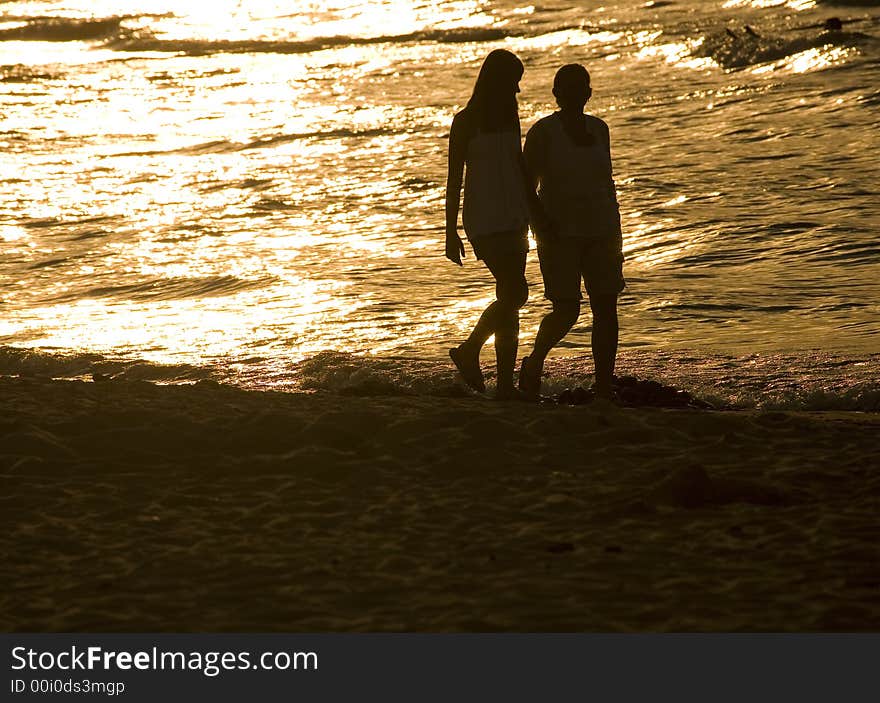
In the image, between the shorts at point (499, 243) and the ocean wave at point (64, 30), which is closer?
the shorts at point (499, 243)

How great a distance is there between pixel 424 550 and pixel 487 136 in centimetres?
237

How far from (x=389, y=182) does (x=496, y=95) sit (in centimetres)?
1123

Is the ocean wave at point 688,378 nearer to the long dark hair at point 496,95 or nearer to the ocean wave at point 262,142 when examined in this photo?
the long dark hair at point 496,95

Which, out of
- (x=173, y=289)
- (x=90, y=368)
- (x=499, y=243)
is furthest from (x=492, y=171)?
(x=173, y=289)

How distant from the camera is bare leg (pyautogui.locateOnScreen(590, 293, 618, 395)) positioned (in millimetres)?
6785

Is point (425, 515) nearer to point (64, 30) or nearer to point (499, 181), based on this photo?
point (499, 181)

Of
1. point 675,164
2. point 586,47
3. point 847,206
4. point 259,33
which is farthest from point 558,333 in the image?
point 259,33

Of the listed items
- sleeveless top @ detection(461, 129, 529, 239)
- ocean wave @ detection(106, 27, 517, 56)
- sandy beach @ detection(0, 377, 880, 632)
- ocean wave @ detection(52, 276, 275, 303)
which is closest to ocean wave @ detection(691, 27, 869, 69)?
ocean wave @ detection(106, 27, 517, 56)

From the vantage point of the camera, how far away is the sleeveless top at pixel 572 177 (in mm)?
6562

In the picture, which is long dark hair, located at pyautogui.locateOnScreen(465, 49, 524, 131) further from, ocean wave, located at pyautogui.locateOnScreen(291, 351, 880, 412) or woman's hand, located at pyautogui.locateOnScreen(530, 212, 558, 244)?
ocean wave, located at pyautogui.locateOnScreen(291, 351, 880, 412)

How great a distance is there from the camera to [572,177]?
657cm

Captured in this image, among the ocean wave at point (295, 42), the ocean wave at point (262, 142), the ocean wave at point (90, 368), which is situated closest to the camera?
the ocean wave at point (90, 368)

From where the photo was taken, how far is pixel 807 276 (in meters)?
11.9

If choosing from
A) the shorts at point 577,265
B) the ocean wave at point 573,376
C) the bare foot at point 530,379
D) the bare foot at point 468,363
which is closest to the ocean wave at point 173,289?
the ocean wave at point 573,376
